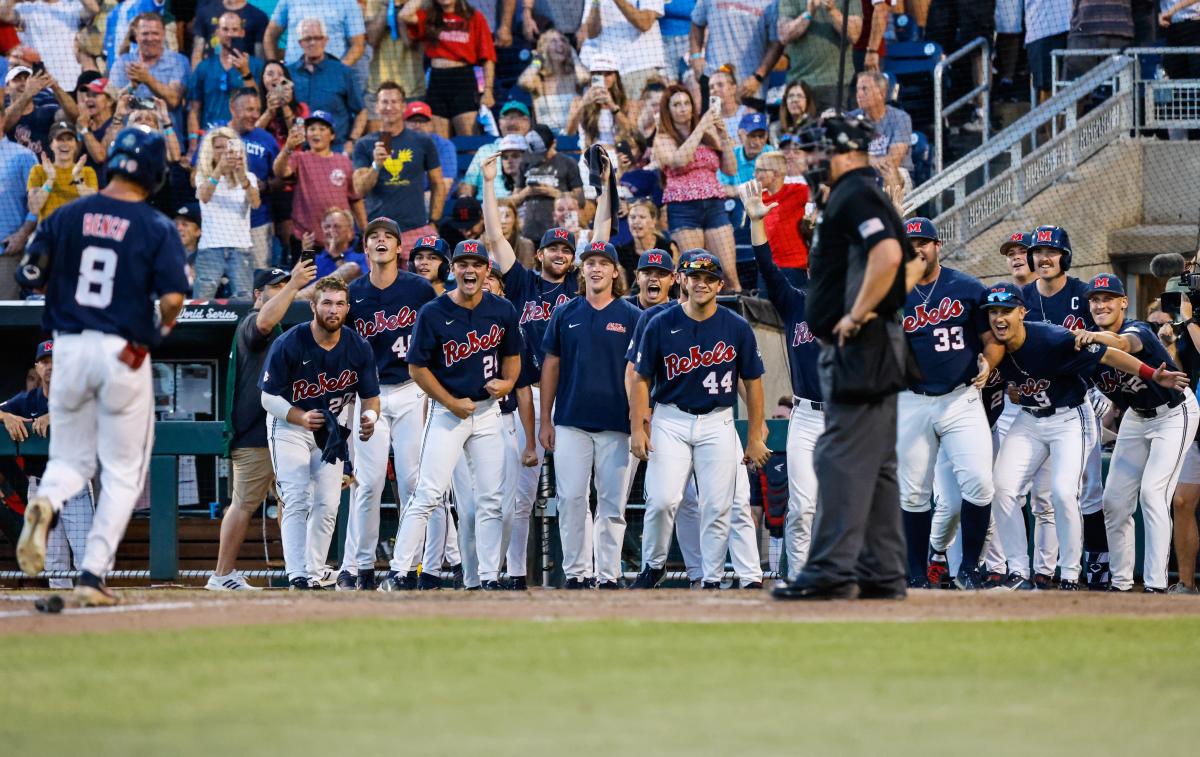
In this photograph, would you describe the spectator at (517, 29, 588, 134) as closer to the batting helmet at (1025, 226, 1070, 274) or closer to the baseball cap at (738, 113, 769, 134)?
the baseball cap at (738, 113, 769, 134)

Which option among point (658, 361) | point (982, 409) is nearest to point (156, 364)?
point (658, 361)

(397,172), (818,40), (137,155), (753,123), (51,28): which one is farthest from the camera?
(51,28)

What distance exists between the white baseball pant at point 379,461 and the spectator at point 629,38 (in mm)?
5815

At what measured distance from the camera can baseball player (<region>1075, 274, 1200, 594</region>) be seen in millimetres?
9195

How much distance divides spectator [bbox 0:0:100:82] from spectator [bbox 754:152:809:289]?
680 centimetres

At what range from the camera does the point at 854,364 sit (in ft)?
21.1

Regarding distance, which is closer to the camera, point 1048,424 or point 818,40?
point 1048,424

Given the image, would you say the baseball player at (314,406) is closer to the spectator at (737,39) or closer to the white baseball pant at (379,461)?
Answer: the white baseball pant at (379,461)

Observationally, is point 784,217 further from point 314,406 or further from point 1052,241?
point 314,406

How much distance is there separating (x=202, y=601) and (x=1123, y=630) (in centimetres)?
369

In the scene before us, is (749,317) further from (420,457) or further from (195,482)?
(195,482)

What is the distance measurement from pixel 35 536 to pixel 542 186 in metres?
7.25

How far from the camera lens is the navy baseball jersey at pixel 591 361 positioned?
29.9 ft

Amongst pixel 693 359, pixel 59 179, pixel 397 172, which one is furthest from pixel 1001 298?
pixel 59 179
